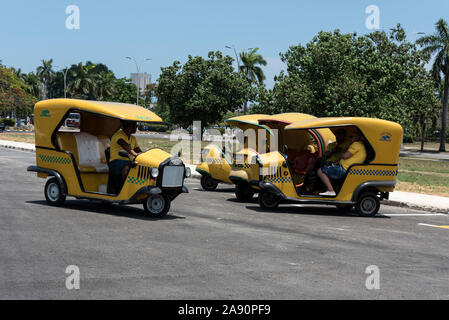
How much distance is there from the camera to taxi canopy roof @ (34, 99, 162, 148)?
35.2ft

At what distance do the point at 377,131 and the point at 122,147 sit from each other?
552 cm

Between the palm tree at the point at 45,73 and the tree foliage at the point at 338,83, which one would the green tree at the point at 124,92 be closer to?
the palm tree at the point at 45,73

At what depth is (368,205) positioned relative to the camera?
41.1ft

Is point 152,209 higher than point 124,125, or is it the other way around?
point 124,125

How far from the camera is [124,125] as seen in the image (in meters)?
11.2

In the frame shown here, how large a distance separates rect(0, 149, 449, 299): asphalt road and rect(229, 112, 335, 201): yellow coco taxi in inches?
48.4

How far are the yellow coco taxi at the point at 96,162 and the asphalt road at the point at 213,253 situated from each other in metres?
0.38

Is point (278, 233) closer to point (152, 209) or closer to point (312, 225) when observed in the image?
point (312, 225)

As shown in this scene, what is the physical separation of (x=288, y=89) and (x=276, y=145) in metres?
19.3

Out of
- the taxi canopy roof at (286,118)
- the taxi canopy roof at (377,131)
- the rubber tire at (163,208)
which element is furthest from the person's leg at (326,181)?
the rubber tire at (163,208)

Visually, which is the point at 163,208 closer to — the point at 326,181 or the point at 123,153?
the point at 123,153

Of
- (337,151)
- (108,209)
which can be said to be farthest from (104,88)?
(108,209)
